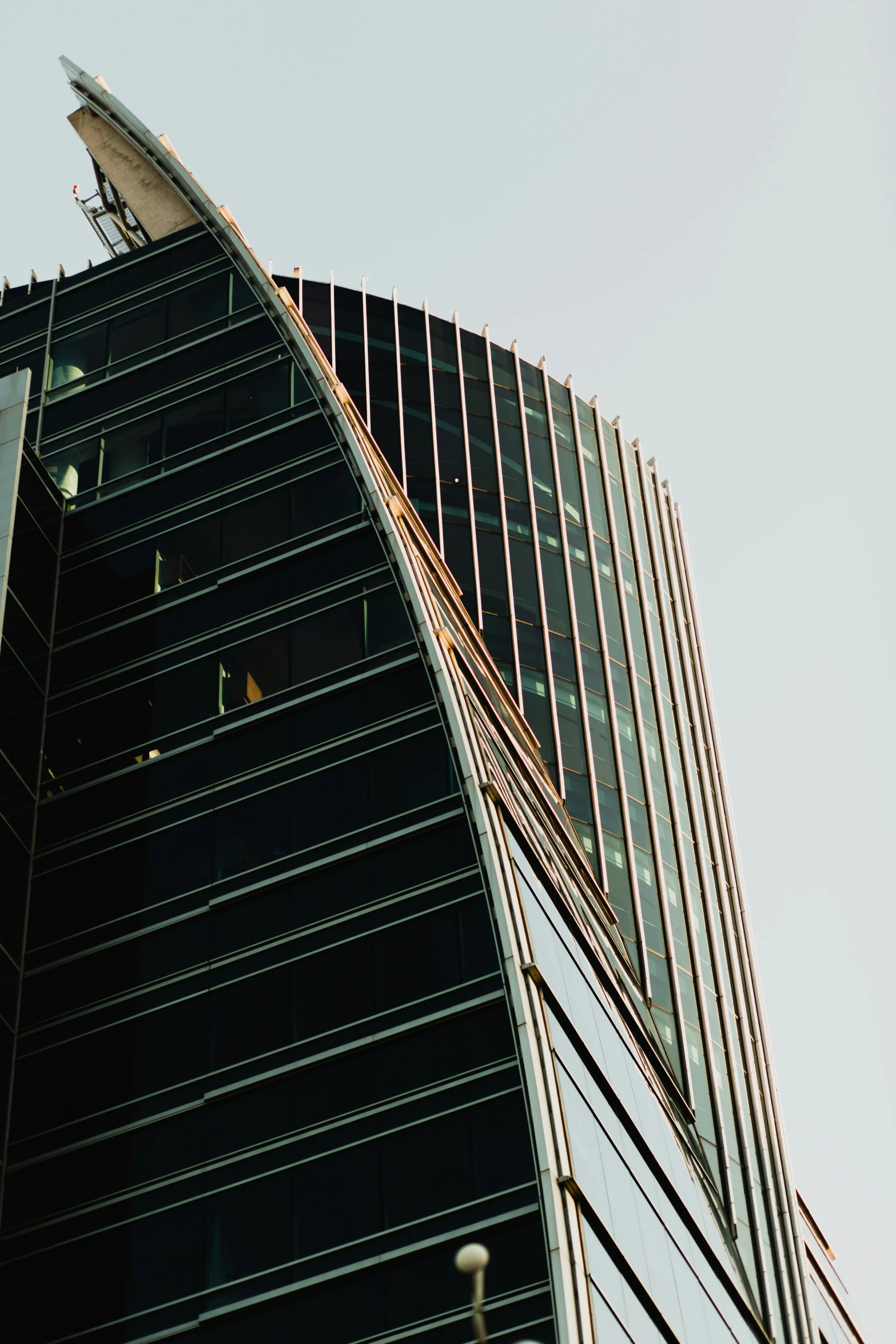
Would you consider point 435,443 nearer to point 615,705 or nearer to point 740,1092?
point 615,705

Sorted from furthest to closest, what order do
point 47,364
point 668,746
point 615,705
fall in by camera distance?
1. point 668,746
2. point 615,705
3. point 47,364

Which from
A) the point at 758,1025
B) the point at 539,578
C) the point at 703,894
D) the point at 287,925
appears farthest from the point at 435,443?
the point at 287,925

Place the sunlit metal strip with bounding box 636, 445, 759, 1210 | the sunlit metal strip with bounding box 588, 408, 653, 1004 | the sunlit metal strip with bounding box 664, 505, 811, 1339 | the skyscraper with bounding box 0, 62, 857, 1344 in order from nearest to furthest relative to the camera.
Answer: the skyscraper with bounding box 0, 62, 857, 1344 < the sunlit metal strip with bounding box 664, 505, 811, 1339 < the sunlit metal strip with bounding box 588, 408, 653, 1004 < the sunlit metal strip with bounding box 636, 445, 759, 1210

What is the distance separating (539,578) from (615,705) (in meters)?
6.35

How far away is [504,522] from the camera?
262 feet

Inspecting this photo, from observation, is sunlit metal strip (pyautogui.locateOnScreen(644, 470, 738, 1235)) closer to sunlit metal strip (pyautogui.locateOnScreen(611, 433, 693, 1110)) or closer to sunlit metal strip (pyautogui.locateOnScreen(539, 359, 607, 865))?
sunlit metal strip (pyautogui.locateOnScreen(611, 433, 693, 1110))

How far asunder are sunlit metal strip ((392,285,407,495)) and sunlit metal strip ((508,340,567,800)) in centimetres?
567

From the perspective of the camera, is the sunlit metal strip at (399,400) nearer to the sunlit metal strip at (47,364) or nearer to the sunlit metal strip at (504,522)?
the sunlit metal strip at (504,522)

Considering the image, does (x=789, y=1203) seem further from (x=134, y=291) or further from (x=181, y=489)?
(x=134, y=291)

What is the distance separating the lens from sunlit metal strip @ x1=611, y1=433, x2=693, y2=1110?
215ft

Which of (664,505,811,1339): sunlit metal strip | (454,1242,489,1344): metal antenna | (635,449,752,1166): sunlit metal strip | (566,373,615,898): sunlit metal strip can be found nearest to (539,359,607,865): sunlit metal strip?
(566,373,615,898): sunlit metal strip

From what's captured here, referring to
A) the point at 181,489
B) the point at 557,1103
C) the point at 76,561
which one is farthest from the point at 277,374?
the point at 557,1103

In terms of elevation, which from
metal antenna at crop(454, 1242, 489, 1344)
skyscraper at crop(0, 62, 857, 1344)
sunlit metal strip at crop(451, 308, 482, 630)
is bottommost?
metal antenna at crop(454, 1242, 489, 1344)

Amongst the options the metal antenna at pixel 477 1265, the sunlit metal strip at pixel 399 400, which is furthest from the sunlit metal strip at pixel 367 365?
the metal antenna at pixel 477 1265
